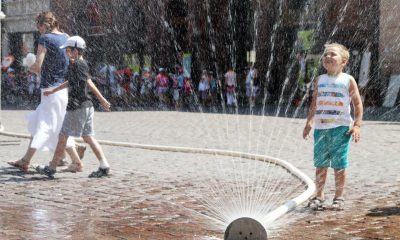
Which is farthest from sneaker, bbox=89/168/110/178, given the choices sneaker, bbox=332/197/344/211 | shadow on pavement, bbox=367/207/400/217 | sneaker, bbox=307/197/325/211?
shadow on pavement, bbox=367/207/400/217

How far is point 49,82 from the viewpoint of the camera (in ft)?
26.3

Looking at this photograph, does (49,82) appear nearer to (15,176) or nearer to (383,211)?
(15,176)

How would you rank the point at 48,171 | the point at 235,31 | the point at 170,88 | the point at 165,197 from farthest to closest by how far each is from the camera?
1. the point at 235,31
2. the point at 170,88
3. the point at 48,171
4. the point at 165,197

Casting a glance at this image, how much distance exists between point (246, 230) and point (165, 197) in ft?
7.79

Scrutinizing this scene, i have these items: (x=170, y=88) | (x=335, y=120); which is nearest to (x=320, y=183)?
(x=335, y=120)

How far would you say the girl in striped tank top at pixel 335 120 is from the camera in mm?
6066

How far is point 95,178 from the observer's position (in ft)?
25.3

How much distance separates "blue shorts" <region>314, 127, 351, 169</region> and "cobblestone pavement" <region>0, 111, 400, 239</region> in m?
0.38

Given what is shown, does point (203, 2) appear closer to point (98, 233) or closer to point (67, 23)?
point (67, 23)

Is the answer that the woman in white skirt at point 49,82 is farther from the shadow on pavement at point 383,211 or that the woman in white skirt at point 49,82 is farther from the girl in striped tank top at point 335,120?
the shadow on pavement at point 383,211

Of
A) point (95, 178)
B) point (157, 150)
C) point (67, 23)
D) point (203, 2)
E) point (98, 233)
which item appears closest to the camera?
point (98, 233)

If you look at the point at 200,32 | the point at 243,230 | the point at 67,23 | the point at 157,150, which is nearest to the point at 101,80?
the point at 200,32

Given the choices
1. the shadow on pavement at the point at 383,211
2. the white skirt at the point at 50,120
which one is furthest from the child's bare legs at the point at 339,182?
the white skirt at the point at 50,120

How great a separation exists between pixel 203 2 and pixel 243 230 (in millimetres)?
29799
